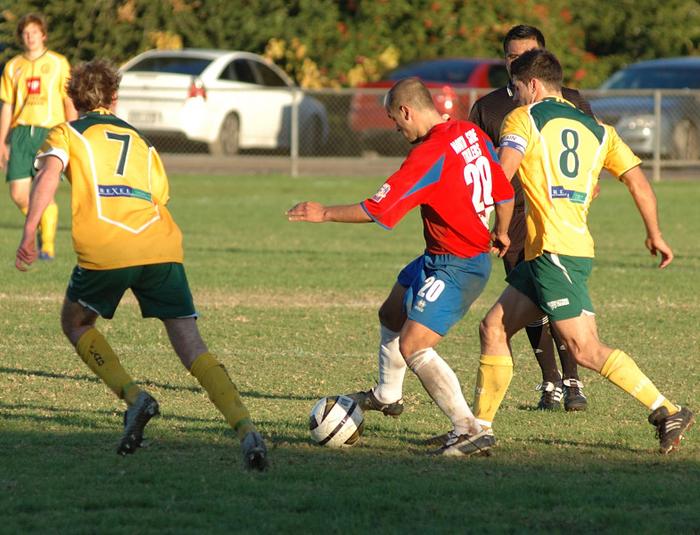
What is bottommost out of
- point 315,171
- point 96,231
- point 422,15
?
point 315,171

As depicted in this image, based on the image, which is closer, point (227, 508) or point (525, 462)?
point (227, 508)

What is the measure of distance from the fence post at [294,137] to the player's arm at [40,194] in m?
17.3

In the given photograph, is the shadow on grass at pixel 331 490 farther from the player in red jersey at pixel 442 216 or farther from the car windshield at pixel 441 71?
the car windshield at pixel 441 71

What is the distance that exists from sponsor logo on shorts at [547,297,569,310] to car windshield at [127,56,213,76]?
1903 centimetres

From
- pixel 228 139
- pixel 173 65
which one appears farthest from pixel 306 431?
pixel 173 65

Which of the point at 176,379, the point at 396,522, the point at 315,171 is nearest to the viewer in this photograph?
the point at 396,522

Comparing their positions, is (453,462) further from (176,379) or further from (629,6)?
(629,6)

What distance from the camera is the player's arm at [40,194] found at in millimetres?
6137

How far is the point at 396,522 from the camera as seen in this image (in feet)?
17.1

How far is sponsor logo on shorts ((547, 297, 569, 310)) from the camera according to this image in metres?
6.36

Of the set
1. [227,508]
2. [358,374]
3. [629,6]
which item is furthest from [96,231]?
[629,6]

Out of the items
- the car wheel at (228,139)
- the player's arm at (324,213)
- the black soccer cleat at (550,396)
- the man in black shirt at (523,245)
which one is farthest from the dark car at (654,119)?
the player's arm at (324,213)

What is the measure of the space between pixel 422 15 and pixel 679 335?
2061 centimetres

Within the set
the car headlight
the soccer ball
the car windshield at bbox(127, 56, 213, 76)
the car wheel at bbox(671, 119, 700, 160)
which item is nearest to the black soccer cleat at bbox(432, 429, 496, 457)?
the soccer ball
